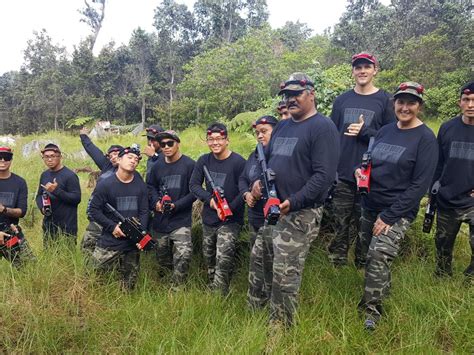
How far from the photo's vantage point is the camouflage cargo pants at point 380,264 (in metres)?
3.24

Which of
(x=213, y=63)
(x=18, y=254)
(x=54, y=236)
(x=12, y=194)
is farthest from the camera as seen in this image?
(x=213, y=63)

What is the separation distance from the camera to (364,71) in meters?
3.98

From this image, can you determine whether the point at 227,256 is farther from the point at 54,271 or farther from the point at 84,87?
the point at 84,87

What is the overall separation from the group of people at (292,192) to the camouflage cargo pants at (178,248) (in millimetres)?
13

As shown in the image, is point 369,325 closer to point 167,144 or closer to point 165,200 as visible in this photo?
point 165,200

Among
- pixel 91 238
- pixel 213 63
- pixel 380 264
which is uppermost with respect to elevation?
pixel 213 63

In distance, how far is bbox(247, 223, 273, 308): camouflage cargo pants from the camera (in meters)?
3.60

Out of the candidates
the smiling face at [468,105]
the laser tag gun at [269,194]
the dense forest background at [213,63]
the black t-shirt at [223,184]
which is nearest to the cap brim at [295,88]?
the laser tag gun at [269,194]

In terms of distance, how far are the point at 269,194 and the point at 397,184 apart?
3.76 ft

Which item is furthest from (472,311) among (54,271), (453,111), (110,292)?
(453,111)

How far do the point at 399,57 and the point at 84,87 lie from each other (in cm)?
2510

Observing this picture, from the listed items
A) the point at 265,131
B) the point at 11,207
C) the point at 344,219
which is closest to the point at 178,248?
the point at 265,131

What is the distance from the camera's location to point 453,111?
12.2m

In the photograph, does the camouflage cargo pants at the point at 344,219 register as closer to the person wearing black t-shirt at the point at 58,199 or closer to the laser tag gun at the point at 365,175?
the laser tag gun at the point at 365,175
